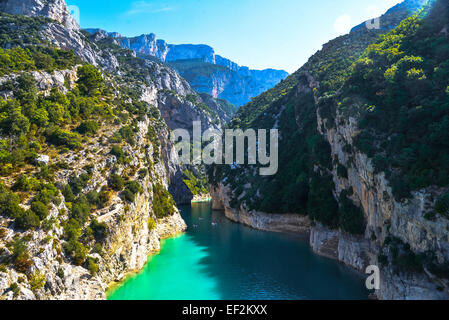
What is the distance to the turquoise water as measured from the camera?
987 inches

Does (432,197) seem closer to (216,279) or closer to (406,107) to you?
(406,107)

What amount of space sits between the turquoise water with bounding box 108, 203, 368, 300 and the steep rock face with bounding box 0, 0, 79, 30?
66.0 meters

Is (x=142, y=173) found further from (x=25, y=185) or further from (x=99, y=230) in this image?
(x=25, y=185)

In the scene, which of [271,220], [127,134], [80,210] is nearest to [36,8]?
[127,134]

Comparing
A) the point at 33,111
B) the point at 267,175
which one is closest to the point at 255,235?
the point at 267,175

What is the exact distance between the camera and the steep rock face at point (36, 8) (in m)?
67.4

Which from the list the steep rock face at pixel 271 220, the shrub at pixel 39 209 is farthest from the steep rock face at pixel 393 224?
the shrub at pixel 39 209

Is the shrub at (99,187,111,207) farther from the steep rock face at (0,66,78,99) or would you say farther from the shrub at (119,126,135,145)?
the steep rock face at (0,66,78,99)

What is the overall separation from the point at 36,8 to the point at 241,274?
7942cm

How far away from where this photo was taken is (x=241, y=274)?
3030 cm

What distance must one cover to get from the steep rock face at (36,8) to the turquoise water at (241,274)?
65978 mm

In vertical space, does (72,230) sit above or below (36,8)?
below

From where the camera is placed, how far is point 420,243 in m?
18.6

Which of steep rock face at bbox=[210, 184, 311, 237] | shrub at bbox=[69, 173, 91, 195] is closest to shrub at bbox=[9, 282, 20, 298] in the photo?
shrub at bbox=[69, 173, 91, 195]
